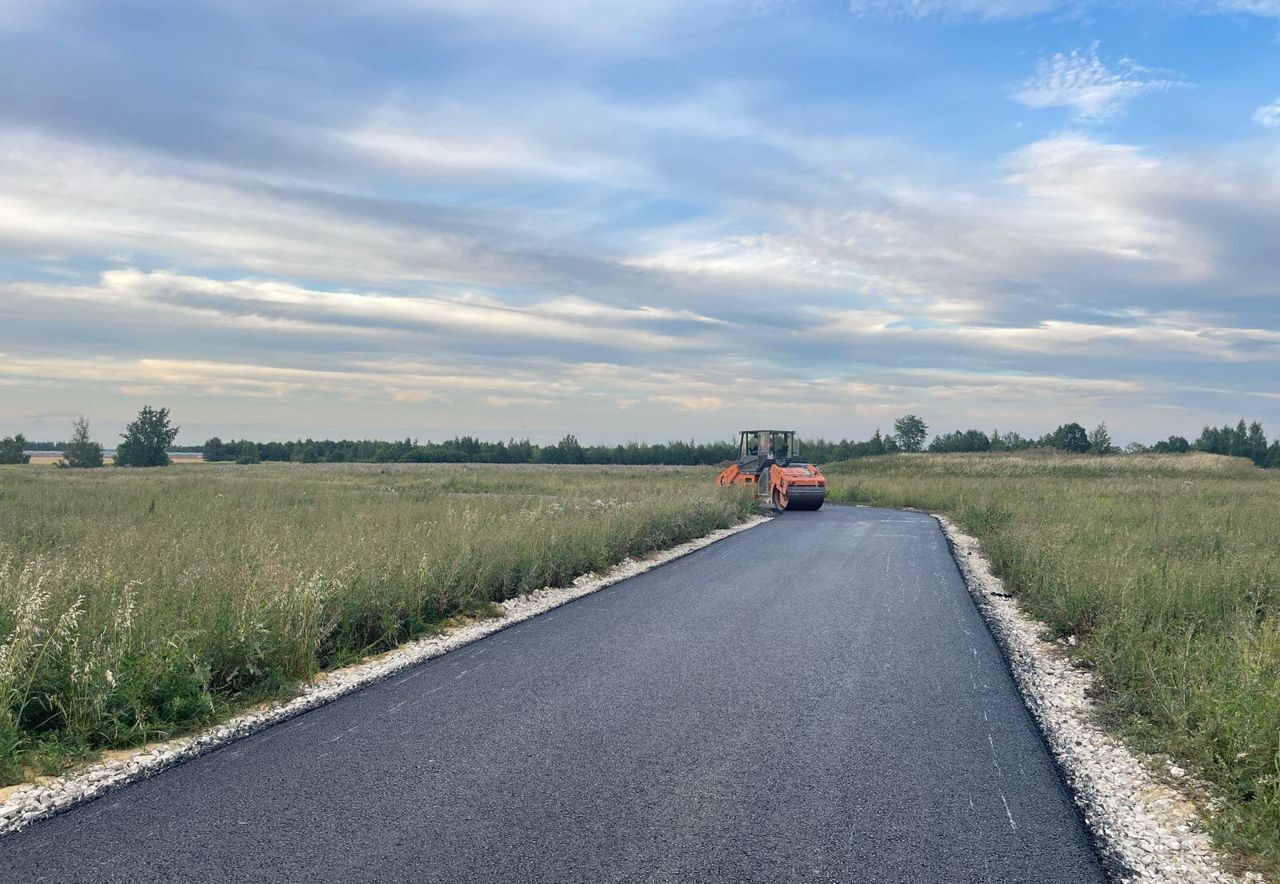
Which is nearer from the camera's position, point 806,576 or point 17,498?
point 806,576

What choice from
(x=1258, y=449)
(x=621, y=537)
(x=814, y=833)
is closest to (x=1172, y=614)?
(x=814, y=833)

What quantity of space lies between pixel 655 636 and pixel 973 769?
3997 mm

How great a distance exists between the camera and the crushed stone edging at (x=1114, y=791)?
4184 millimetres

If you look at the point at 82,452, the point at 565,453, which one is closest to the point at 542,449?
the point at 565,453

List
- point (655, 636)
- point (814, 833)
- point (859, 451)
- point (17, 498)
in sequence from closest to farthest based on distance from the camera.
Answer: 1. point (814, 833)
2. point (655, 636)
3. point (17, 498)
4. point (859, 451)

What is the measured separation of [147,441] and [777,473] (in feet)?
295

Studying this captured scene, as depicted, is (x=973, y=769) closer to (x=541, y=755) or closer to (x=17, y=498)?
(x=541, y=755)

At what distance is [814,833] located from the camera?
14.0ft

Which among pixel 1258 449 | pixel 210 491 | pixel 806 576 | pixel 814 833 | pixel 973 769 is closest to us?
pixel 814 833

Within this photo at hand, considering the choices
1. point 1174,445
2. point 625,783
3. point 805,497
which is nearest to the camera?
point 625,783

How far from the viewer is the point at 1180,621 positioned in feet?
29.3

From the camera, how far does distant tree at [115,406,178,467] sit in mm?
96562

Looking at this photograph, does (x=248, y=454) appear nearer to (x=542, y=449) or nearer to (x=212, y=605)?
(x=542, y=449)

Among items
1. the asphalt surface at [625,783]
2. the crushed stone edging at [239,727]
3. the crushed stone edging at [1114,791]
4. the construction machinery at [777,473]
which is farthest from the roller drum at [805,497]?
the asphalt surface at [625,783]
